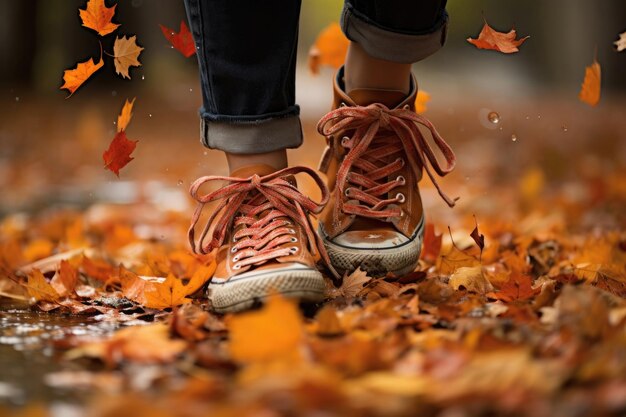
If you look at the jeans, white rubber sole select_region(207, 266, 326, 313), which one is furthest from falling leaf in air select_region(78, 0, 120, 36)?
white rubber sole select_region(207, 266, 326, 313)

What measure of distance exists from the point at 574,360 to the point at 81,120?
8249 millimetres

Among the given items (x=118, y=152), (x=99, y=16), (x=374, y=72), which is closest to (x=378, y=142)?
(x=374, y=72)

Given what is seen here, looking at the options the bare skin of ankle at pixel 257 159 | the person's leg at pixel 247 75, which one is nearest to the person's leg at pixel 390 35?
the person's leg at pixel 247 75

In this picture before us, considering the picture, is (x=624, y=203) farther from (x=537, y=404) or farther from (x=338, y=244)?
(x=537, y=404)

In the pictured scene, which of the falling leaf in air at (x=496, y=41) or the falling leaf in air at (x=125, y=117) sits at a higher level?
the falling leaf in air at (x=496, y=41)

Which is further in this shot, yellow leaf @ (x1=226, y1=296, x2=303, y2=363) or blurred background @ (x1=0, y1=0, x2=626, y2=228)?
blurred background @ (x1=0, y1=0, x2=626, y2=228)

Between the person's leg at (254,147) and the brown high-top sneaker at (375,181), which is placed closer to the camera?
the person's leg at (254,147)

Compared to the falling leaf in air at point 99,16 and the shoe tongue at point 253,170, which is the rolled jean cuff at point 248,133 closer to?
the shoe tongue at point 253,170

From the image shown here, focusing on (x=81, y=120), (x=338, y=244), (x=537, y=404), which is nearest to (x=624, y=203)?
(x=338, y=244)

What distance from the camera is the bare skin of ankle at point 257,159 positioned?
6.02 feet

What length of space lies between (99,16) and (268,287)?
2.88 feet

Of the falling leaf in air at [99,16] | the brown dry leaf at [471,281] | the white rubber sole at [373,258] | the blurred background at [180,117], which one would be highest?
the falling leaf in air at [99,16]

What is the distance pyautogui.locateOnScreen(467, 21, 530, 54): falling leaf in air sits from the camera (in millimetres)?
1918

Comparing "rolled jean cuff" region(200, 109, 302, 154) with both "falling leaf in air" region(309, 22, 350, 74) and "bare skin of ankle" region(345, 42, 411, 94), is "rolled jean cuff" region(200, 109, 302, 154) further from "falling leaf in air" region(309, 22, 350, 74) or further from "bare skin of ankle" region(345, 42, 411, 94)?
"falling leaf in air" region(309, 22, 350, 74)
